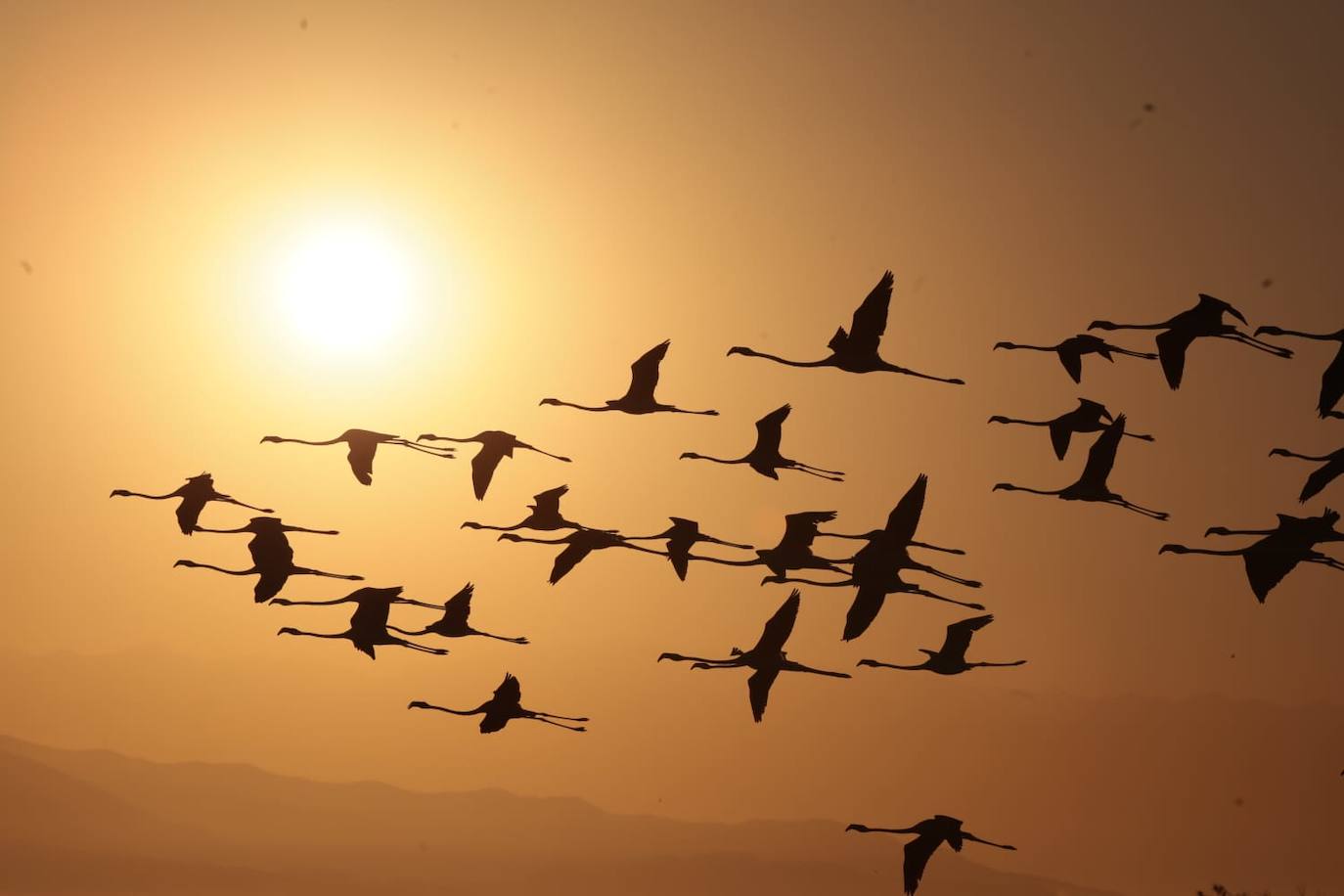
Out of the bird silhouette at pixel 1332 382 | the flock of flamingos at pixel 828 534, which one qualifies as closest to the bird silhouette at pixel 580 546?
the flock of flamingos at pixel 828 534

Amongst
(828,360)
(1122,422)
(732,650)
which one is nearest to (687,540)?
(732,650)

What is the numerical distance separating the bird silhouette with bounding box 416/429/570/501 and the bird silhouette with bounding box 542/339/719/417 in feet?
8.81

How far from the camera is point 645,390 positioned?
39.6 metres

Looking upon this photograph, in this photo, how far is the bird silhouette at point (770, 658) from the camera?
125 feet

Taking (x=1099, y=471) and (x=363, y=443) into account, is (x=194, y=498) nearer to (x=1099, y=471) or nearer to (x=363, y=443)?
(x=363, y=443)

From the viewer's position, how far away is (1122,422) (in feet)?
124

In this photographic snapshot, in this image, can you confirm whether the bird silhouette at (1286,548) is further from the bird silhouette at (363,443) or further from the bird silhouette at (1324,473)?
the bird silhouette at (363,443)

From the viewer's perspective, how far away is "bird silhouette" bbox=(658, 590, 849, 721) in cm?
3812

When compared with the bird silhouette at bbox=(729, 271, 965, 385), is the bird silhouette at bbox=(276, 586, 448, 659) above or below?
below

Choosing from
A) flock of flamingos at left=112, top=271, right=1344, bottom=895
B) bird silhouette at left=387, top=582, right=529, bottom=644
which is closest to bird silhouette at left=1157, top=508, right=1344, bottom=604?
flock of flamingos at left=112, top=271, right=1344, bottom=895

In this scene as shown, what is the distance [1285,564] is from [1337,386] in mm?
4316

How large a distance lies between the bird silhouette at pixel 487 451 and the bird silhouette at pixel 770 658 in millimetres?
7040

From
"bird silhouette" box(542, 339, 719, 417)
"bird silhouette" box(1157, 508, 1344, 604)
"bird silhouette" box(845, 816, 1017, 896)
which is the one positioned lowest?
"bird silhouette" box(845, 816, 1017, 896)

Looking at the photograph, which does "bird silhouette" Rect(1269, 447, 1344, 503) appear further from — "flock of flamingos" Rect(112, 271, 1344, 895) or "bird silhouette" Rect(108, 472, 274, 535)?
"bird silhouette" Rect(108, 472, 274, 535)
